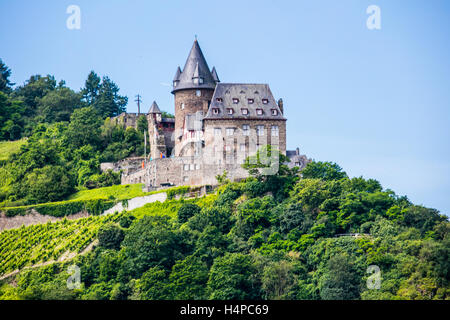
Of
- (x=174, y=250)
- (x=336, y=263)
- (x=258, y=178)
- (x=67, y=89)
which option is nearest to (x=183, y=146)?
(x=258, y=178)

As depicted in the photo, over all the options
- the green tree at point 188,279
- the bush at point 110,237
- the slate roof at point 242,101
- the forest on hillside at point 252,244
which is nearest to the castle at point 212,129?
the slate roof at point 242,101

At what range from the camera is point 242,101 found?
79125 mm

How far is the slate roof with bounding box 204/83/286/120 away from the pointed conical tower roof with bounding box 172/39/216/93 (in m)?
1.77

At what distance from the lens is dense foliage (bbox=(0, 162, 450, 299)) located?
6244 centimetres

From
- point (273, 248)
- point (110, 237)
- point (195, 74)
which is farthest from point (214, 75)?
point (273, 248)

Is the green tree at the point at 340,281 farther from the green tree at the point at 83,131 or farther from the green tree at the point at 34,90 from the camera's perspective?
the green tree at the point at 34,90

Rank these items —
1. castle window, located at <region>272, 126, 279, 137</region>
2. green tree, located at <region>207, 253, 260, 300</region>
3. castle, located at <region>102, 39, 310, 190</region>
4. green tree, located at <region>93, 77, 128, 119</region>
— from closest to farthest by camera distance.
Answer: green tree, located at <region>207, 253, 260, 300</region>, castle, located at <region>102, 39, 310, 190</region>, castle window, located at <region>272, 126, 279, 137</region>, green tree, located at <region>93, 77, 128, 119</region>

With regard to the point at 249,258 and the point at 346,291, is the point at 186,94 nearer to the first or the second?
the point at 249,258

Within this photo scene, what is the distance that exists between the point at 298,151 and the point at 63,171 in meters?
20.0

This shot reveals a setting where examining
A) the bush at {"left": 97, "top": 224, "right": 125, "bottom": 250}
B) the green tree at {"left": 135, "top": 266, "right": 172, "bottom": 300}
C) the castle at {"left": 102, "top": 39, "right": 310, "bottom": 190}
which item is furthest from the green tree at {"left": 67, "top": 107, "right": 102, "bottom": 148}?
the green tree at {"left": 135, "top": 266, "right": 172, "bottom": 300}

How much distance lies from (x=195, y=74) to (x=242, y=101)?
→ 4912mm

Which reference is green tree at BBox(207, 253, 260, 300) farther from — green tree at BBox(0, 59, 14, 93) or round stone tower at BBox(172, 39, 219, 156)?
green tree at BBox(0, 59, 14, 93)

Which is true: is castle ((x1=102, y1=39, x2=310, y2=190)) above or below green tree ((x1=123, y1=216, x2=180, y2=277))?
above

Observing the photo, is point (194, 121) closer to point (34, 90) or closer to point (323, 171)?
point (323, 171)
